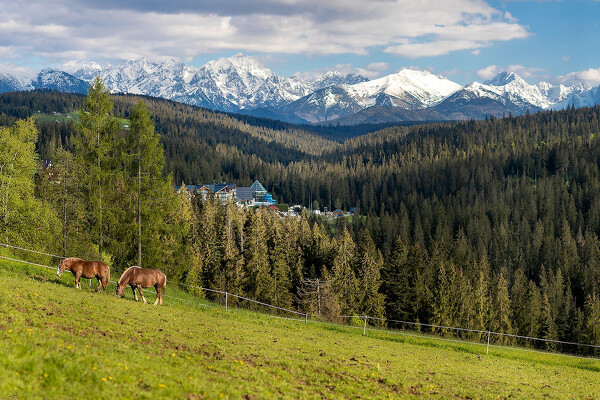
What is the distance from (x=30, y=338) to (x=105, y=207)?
1174 inches

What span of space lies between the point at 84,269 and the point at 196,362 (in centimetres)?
1650

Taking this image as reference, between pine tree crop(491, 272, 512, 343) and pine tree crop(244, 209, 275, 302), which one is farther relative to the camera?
pine tree crop(491, 272, 512, 343)

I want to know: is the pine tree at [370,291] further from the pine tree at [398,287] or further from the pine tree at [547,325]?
the pine tree at [547,325]

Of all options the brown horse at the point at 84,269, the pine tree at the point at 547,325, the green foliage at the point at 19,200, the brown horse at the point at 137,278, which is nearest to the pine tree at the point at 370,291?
the pine tree at the point at 547,325

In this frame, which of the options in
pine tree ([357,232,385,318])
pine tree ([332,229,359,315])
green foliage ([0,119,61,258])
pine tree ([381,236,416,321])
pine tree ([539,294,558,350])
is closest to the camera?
green foliage ([0,119,61,258])

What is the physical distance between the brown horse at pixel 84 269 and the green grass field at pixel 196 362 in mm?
1470

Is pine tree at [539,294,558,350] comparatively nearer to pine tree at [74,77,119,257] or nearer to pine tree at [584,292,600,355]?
pine tree at [584,292,600,355]

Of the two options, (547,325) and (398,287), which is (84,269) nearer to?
(398,287)

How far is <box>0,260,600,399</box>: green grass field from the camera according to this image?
1187 centimetres

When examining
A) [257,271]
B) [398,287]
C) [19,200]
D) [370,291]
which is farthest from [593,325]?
[19,200]

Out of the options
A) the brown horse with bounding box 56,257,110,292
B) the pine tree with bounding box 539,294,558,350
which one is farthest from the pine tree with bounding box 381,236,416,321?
the brown horse with bounding box 56,257,110,292

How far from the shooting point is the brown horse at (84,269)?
2783cm

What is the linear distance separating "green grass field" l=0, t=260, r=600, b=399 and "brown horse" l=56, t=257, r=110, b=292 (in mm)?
1470

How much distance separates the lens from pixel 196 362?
15672 millimetres
